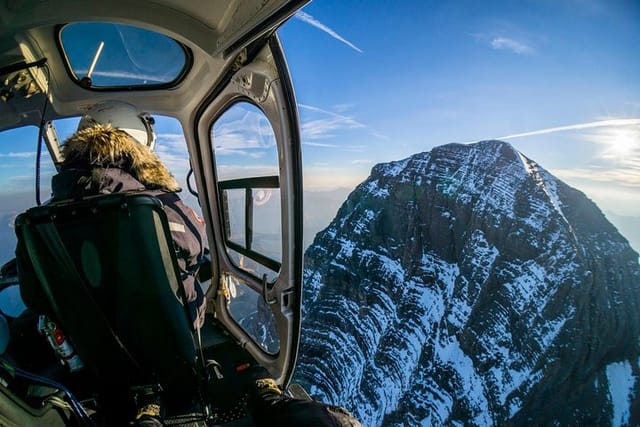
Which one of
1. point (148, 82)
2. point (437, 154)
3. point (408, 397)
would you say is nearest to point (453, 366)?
point (408, 397)

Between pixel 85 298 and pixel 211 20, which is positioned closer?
pixel 85 298

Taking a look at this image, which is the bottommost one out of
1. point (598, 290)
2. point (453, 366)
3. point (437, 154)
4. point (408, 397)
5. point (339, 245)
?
point (408, 397)

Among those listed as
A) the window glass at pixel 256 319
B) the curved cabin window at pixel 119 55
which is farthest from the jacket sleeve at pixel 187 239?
the curved cabin window at pixel 119 55

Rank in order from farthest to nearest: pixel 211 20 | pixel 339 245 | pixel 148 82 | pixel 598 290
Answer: pixel 339 245
pixel 598 290
pixel 148 82
pixel 211 20

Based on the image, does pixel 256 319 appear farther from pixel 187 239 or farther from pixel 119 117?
pixel 119 117

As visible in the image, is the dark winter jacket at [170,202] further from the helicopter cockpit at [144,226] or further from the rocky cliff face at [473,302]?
the rocky cliff face at [473,302]

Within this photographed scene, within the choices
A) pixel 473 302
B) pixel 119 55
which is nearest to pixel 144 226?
pixel 119 55

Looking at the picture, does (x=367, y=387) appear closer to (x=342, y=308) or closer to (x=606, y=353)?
(x=342, y=308)
